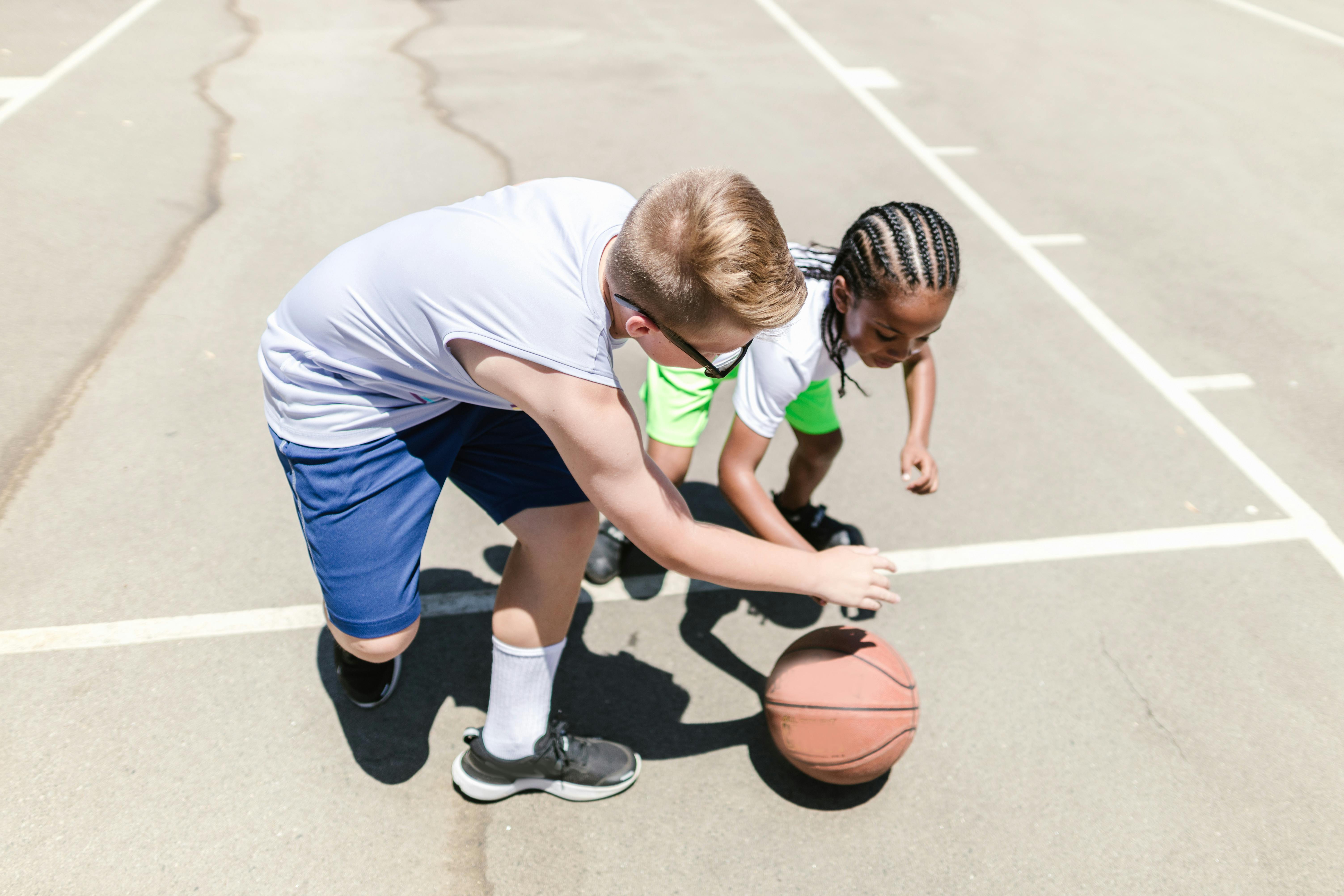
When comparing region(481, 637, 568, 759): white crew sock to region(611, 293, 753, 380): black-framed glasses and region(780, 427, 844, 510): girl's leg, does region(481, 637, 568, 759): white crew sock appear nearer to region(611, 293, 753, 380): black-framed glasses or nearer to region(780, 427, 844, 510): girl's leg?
region(611, 293, 753, 380): black-framed glasses

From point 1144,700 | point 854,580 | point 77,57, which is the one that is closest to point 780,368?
point 854,580

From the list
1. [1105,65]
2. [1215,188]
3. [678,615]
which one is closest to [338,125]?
[678,615]

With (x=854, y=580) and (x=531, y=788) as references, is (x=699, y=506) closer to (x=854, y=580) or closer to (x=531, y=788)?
(x=531, y=788)

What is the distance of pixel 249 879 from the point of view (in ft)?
9.00

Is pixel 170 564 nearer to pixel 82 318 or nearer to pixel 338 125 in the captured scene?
pixel 82 318

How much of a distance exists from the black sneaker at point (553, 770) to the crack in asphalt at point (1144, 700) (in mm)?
1990

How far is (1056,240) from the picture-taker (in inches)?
264

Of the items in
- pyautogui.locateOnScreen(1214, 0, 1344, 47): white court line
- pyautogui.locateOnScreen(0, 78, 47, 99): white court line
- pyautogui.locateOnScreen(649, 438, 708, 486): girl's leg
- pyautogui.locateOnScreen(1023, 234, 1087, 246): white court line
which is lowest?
pyautogui.locateOnScreen(0, 78, 47, 99): white court line

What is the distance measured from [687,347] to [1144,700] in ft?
8.62

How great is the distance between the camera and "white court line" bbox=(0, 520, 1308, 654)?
11.2 ft

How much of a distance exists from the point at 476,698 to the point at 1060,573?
8.44 ft

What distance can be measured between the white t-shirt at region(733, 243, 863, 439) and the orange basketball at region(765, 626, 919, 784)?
0.77 m

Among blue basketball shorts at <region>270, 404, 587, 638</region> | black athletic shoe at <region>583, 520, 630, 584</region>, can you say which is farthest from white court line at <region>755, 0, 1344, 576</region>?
blue basketball shorts at <region>270, 404, 587, 638</region>

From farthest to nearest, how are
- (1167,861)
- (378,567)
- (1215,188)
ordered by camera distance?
1. (1215,188)
2. (1167,861)
3. (378,567)
